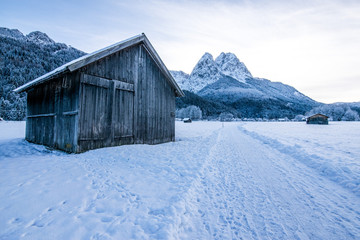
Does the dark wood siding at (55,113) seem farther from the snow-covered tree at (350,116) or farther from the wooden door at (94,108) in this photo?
the snow-covered tree at (350,116)

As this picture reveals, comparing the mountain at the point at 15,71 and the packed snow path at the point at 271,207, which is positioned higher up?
the mountain at the point at 15,71

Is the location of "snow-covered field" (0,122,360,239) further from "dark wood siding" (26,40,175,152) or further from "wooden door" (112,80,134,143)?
"wooden door" (112,80,134,143)

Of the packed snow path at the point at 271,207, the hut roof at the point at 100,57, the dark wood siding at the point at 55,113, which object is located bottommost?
the packed snow path at the point at 271,207

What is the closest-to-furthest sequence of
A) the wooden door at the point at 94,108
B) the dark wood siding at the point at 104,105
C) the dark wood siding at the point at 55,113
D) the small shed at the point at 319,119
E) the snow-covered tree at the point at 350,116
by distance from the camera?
1. the wooden door at the point at 94,108
2. the dark wood siding at the point at 104,105
3. the dark wood siding at the point at 55,113
4. the small shed at the point at 319,119
5. the snow-covered tree at the point at 350,116

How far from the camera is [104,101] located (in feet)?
25.4

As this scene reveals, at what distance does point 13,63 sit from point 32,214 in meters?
88.3

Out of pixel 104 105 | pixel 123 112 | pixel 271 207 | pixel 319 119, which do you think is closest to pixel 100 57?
pixel 104 105

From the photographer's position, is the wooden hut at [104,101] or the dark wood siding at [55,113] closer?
the wooden hut at [104,101]

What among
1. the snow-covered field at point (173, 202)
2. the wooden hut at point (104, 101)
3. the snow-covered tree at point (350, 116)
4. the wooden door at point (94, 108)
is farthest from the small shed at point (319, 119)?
the wooden door at point (94, 108)

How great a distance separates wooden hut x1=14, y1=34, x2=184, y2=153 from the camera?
7.11 meters

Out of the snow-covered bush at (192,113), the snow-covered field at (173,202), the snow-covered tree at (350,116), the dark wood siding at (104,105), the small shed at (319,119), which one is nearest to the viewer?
the snow-covered field at (173,202)

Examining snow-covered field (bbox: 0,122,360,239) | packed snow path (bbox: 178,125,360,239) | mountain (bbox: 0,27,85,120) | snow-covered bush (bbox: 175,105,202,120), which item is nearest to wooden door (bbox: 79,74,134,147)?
snow-covered field (bbox: 0,122,360,239)

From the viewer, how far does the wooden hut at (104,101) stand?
7105 mm

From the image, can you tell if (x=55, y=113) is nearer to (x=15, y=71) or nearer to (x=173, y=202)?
(x=173, y=202)
